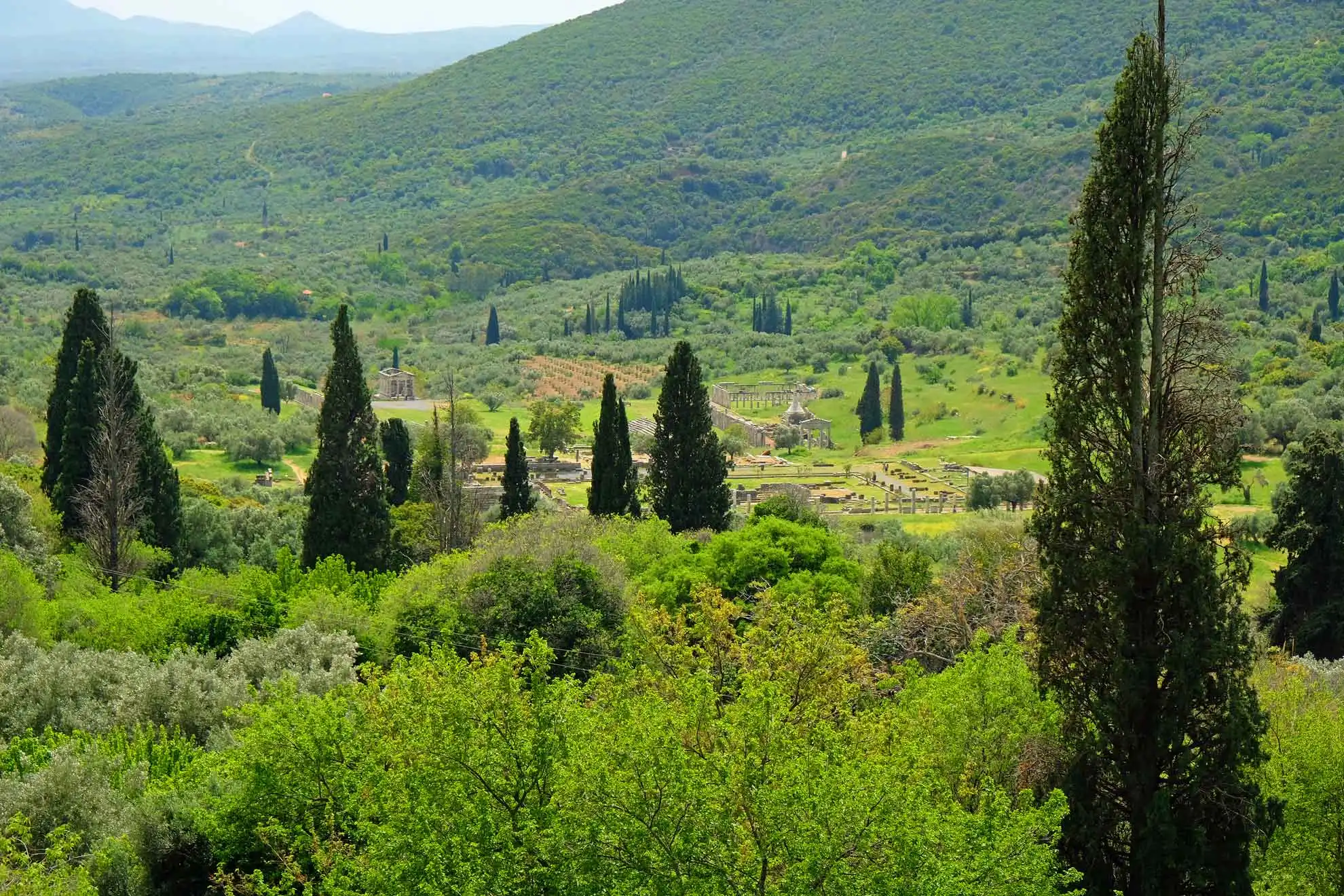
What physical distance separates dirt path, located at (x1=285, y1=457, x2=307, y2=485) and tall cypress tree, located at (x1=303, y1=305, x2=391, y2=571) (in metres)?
32.4

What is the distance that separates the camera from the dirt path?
258 ft

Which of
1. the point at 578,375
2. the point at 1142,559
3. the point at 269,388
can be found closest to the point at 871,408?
the point at 269,388

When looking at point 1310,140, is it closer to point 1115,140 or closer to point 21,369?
point 21,369

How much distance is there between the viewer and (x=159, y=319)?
555 ft

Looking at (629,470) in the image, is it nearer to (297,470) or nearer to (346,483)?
(346,483)

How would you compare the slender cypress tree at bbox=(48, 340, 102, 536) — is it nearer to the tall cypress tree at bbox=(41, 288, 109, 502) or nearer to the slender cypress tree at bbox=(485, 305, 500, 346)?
the tall cypress tree at bbox=(41, 288, 109, 502)

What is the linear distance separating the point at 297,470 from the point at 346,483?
125ft

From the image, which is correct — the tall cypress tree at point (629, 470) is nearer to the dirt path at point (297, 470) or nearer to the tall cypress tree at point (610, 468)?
the tall cypress tree at point (610, 468)

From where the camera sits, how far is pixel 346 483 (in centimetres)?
4478

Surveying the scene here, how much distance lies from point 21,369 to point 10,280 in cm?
9077

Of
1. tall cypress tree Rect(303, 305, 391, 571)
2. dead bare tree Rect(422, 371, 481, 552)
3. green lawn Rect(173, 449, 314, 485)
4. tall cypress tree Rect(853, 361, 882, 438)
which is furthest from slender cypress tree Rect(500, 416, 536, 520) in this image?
tall cypress tree Rect(853, 361, 882, 438)

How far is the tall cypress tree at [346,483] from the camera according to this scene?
4450cm

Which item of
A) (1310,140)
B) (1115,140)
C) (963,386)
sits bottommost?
(963,386)

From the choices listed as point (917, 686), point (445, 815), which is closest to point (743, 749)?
point (445, 815)
